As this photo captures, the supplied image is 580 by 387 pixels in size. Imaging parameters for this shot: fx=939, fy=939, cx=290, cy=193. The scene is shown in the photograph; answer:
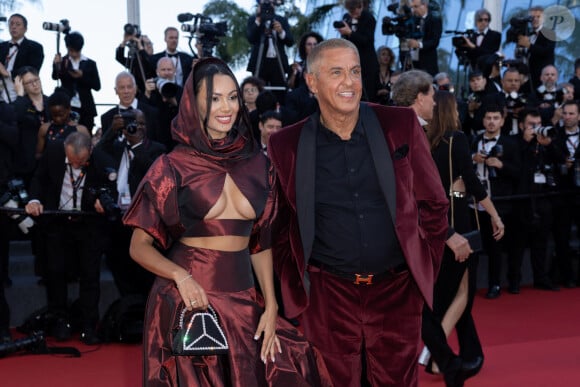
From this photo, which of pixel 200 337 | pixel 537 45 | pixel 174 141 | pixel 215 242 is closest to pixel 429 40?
pixel 537 45

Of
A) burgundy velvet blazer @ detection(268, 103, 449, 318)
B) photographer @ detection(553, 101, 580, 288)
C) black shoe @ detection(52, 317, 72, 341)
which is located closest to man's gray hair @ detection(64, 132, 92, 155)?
black shoe @ detection(52, 317, 72, 341)

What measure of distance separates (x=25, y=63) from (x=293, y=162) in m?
5.96

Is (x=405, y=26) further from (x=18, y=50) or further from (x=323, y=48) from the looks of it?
(x=323, y=48)

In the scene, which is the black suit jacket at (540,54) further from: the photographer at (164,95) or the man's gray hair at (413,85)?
the man's gray hair at (413,85)

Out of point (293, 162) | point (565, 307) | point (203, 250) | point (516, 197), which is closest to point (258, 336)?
point (203, 250)

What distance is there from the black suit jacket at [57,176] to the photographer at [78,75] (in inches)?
75.3

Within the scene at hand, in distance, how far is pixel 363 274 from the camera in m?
3.56

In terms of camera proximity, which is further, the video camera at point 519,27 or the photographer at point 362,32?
the video camera at point 519,27

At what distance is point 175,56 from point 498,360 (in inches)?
195

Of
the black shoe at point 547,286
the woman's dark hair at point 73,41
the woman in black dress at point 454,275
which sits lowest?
the black shoe at point 547,286

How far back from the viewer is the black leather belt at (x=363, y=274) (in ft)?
11.7

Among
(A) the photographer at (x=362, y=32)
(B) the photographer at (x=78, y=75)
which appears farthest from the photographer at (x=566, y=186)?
(B) the photographer at (x=78, y=75)

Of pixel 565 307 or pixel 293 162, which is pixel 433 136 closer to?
pixel 293 162

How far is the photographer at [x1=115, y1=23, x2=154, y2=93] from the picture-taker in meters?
9.10
